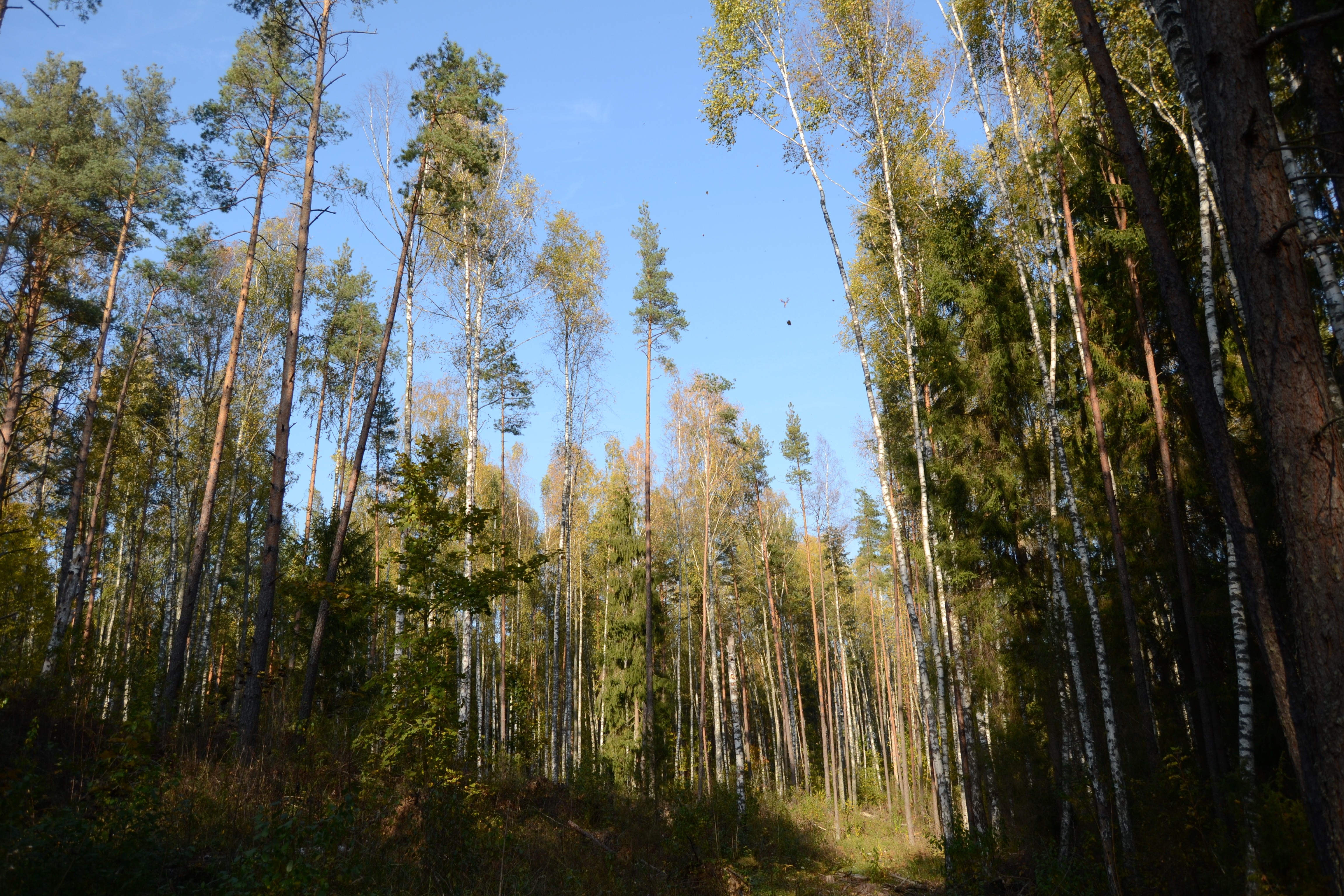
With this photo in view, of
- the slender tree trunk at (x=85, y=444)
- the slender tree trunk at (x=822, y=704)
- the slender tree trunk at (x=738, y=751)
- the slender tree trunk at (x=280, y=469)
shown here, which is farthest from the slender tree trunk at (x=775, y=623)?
the slender tree trunk at (x=85, y=444)

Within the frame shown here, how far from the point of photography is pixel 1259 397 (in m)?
3.89

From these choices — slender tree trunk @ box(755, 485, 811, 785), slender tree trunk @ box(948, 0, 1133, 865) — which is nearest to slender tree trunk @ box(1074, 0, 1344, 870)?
slender tree trunk @ box(948, 0, 1133, 865)

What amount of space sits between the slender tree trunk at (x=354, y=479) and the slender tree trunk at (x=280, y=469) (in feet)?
2.22

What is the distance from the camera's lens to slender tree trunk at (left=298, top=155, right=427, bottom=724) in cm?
1078

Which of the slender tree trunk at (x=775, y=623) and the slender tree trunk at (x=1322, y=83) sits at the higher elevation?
the slender tree trunk at (x=1322, y=83)

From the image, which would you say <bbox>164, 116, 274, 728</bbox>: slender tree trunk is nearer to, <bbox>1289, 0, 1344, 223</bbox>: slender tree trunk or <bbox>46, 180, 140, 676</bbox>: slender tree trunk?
<bbox>46, 180, 140, 676</bbox>: slender tree trunk

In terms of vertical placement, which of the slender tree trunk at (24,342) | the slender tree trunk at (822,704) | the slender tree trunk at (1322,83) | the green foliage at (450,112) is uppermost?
the green foliage at (450,112)

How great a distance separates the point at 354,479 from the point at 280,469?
1.84 meters

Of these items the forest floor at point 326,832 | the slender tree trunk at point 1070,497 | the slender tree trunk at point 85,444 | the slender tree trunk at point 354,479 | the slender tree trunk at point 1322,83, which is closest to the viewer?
the forest floor at point 326,832

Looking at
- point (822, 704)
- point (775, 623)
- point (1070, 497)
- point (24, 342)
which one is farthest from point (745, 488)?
A: point (24, 342)

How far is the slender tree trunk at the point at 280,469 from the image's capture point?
8.32m

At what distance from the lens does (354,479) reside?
11.0 meters

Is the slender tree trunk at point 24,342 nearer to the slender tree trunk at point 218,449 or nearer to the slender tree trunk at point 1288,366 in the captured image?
the slender tree trunk at point 218,449

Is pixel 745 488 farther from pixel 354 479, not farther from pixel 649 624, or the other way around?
pixel 354 479
